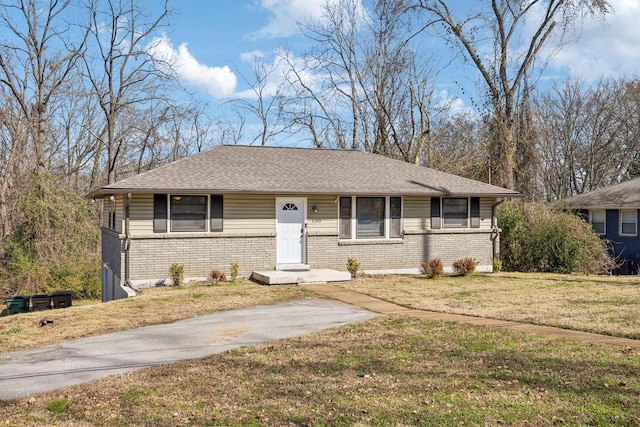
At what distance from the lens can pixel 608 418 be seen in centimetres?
486

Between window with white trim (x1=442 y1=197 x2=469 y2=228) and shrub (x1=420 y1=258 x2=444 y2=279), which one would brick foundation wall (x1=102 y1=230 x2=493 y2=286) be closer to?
window with white trim (x1=442 y1=197 x2=469 y2=228)

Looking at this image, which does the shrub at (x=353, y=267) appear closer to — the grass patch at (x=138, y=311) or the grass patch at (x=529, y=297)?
the grass patch at (x=529, y=297)

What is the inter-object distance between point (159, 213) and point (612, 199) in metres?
20.6

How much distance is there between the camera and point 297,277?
48.6 ft

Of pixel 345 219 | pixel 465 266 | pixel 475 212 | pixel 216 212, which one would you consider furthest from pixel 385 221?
pixel 216 212

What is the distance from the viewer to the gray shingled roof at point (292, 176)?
1493cm

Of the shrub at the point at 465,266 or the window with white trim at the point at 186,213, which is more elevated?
the window with white trim at the point at 186,213

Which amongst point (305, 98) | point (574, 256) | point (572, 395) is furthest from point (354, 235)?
point (305, 98)

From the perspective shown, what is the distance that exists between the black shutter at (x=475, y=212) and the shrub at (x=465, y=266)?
5.30 ft

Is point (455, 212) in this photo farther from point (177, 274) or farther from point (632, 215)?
point (632, 215)

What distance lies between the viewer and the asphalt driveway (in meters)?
6.57

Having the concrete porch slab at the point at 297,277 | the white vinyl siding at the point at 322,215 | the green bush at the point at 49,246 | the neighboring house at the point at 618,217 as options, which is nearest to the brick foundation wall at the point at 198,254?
the concrete porch slab at the point at 297,277

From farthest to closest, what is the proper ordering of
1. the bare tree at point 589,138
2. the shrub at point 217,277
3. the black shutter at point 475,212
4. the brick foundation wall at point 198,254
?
the bare tree at point 589,138 → the black shutter at point 475,212 → the shrub at point 217,277 → the brick foundation wall at point 198,254

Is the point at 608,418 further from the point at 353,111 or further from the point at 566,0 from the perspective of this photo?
the point at 353,111
